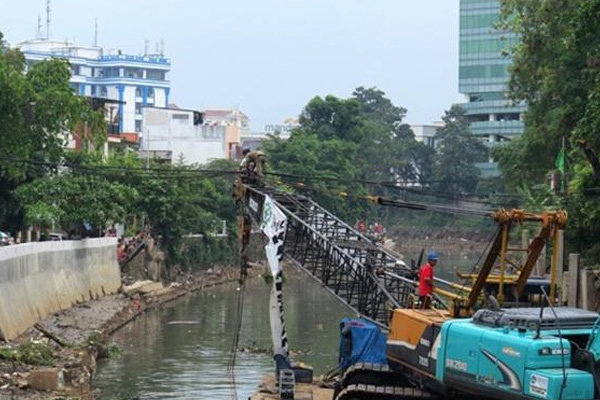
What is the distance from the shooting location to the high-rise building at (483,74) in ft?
489

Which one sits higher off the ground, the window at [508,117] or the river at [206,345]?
the window at [508,117]

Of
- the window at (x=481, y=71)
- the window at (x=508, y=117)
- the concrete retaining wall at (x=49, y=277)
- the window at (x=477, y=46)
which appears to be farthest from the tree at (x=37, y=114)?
the window at (x=481, y=71)

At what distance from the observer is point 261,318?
186 ft

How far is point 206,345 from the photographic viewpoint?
154 feet

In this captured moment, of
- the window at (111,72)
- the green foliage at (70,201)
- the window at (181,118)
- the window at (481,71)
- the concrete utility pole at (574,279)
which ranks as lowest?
the concrete utility pole at (574,279)

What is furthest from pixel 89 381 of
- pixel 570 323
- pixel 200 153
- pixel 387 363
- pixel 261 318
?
pixel 200 153

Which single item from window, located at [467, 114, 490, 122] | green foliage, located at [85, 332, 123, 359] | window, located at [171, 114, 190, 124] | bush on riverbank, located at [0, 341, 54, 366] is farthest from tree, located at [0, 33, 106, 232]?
window, located at [467, 114, 490, 122]

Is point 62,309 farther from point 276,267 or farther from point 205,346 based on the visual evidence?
point 276,267

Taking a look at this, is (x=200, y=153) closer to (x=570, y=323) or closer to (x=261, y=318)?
(x=261, y=318)

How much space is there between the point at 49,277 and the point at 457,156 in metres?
94.9

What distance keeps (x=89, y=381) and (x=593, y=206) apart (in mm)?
15484

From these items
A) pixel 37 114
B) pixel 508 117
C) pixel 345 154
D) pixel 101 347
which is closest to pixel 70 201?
pixel 37 114

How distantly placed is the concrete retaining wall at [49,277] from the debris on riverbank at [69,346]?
0.49m

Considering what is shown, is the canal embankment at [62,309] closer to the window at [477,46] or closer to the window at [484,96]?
the window at [477,46]
